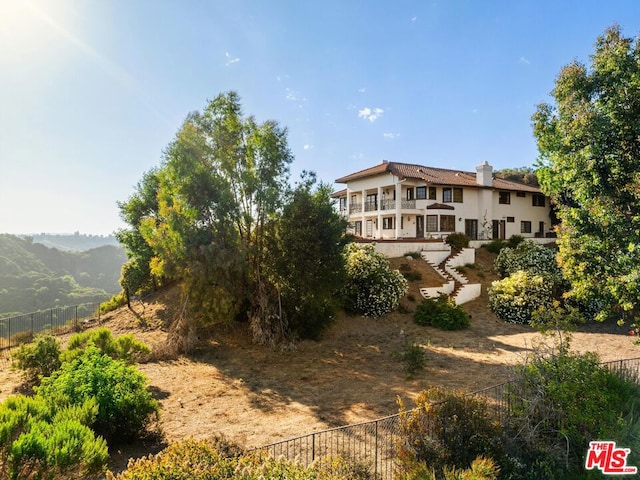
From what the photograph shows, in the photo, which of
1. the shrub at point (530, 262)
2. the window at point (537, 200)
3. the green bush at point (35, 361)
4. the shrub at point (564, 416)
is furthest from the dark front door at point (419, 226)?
the green bush at point (35, 361)

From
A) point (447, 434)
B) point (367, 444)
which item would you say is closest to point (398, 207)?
point (367, 444)

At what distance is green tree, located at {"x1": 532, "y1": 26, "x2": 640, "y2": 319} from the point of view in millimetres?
9219

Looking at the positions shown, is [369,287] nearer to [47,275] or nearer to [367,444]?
[367,444]

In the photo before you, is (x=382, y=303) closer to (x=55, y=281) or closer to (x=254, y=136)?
(x=254, y=136)

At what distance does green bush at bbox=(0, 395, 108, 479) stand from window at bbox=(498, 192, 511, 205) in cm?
3941

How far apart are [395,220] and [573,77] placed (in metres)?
23.8

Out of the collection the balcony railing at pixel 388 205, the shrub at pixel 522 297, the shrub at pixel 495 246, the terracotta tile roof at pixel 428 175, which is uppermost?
the terracotta tile roof at pixel 428 175

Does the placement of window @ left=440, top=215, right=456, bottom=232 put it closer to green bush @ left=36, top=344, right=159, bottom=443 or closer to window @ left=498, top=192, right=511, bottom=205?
window @ left=498, top=192, right=511, bottom=205

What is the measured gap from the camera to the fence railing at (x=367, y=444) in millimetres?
6730

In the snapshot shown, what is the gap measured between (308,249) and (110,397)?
9.08 meters

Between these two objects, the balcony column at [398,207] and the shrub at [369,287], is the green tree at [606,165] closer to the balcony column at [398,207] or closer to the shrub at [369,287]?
the shrub at [369,287]

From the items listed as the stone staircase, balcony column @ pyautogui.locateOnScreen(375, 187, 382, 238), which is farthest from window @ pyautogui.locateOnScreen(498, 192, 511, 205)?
balcony column @ pyautogui.locateOnScreen(375, 187, 382, 238)

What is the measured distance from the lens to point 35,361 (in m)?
11.8

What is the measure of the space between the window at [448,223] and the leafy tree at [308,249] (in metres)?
20.7
